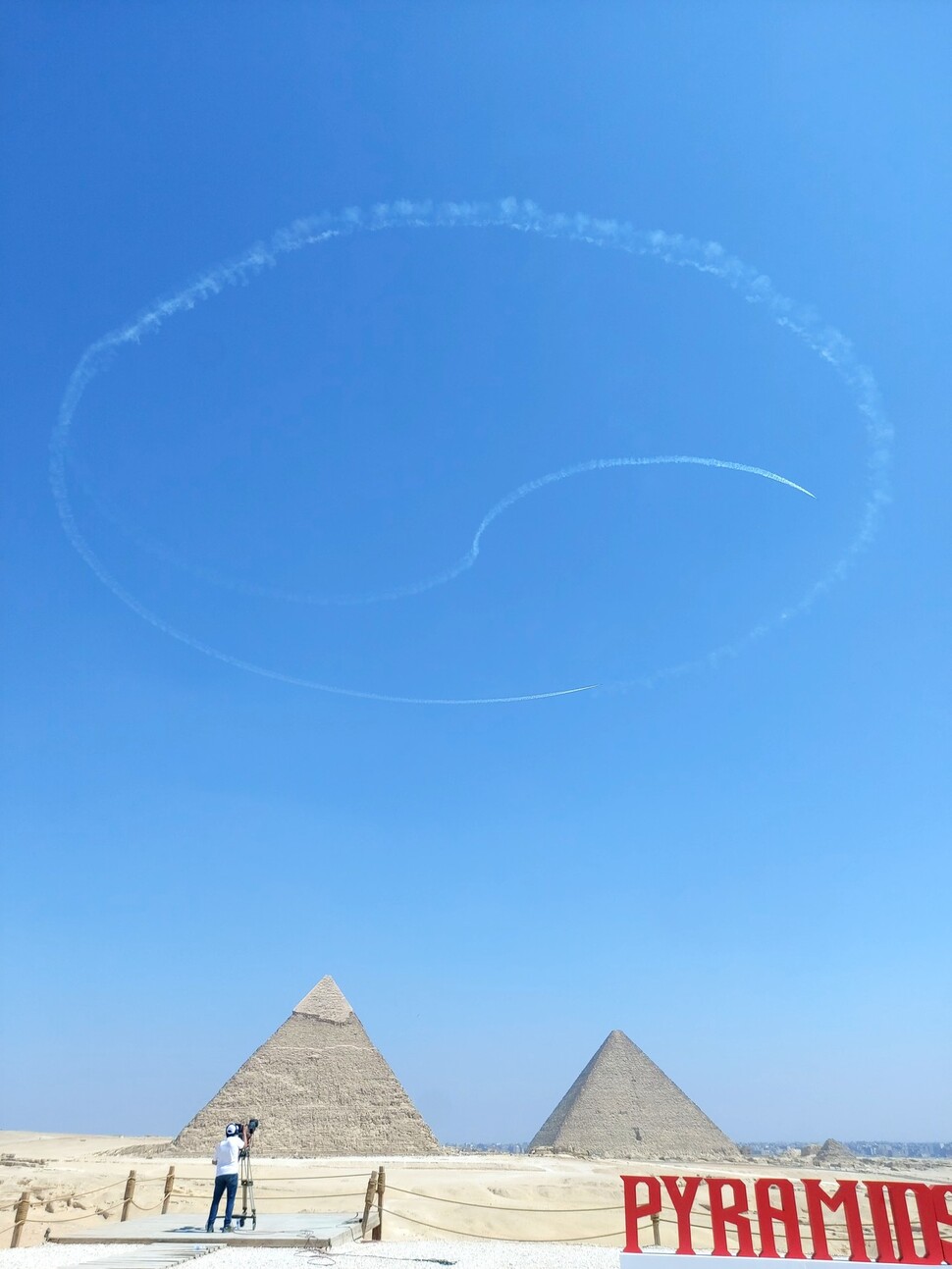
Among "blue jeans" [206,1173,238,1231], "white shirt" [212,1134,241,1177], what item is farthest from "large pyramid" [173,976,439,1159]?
"white shirt" [212,1134,241,1177]

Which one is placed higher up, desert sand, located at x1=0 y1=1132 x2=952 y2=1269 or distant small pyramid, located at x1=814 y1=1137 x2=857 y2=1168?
distant small pyramid, located at x1=814 y1=1137 x2=857 y2=1168

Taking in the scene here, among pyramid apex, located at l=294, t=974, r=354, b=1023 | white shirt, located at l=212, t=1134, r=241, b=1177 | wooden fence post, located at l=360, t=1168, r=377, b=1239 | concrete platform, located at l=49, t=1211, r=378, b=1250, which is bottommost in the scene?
concrete platform, located at l=49, t=1211, r=378, b=1250

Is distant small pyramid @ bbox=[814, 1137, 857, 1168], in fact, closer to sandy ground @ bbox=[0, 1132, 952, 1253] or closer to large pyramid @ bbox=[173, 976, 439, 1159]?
sandy ground @ bbox=[0, 1132, 952, 1253]

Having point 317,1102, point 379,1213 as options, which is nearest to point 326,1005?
point 317,1102

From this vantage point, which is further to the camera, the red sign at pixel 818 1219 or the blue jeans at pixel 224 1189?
the blue jeans at pixel 224 1189

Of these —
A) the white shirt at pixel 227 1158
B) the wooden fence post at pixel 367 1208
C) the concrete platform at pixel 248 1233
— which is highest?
the white shirt at pixel 227 1158

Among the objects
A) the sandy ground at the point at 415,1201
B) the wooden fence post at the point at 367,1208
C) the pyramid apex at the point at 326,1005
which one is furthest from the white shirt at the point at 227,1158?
the pyramid apex at the point at 326,1005

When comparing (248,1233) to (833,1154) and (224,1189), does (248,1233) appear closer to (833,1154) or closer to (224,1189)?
(224,1189)

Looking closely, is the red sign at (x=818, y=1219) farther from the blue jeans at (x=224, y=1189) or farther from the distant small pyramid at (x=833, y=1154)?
the distant small pyramid at (x=833, y=1154)
